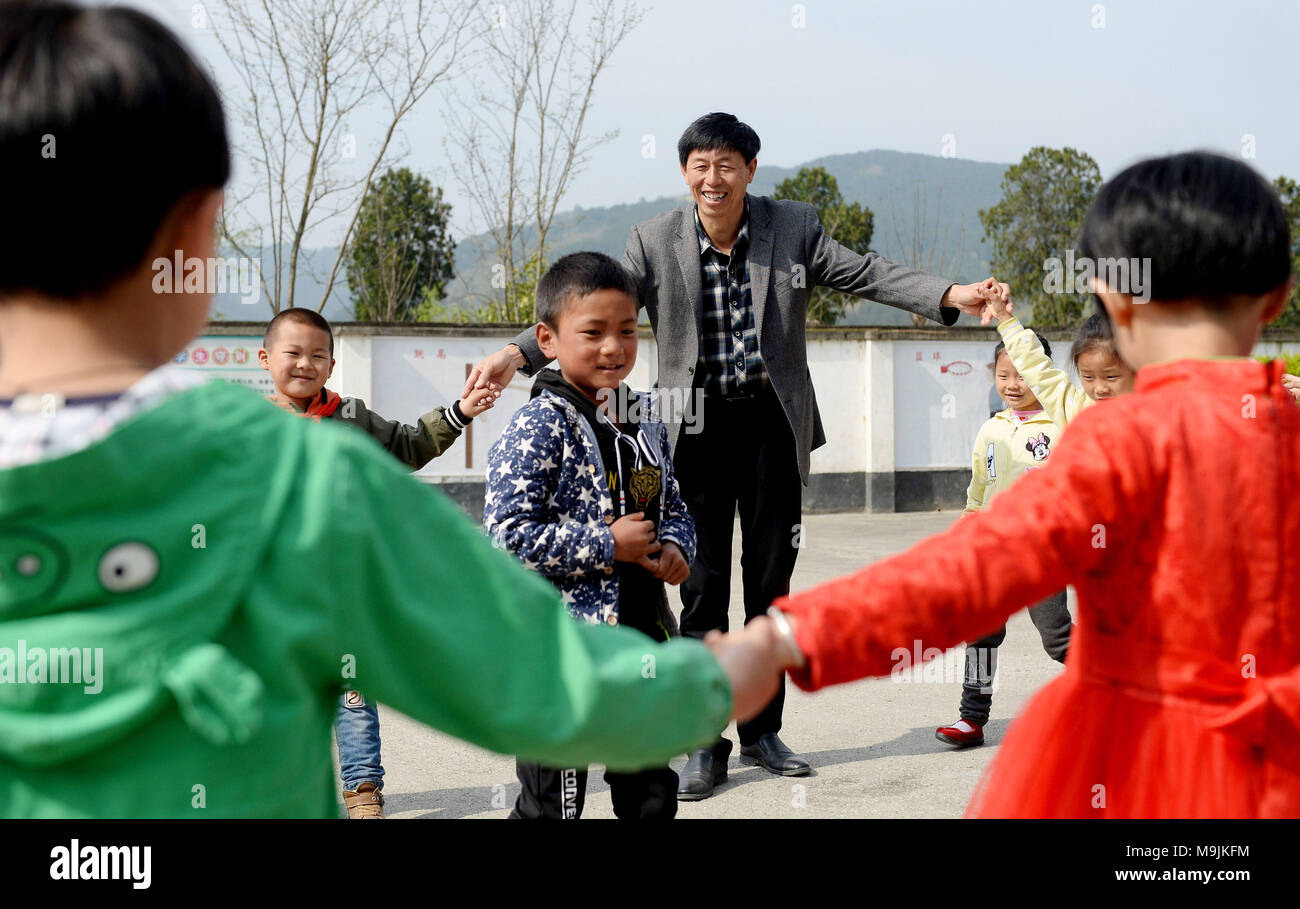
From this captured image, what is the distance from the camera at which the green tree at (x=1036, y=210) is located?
47938 mm

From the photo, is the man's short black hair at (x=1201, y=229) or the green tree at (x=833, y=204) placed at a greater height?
the green tree at (x=833, y=204)

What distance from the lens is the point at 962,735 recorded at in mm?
4328

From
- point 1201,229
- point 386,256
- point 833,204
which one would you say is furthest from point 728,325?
point 833,204

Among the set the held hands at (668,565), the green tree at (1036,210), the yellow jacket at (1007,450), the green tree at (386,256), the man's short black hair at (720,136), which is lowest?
the held hands at (668,565)

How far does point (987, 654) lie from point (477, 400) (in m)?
2.17

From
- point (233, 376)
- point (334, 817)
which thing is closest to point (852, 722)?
point (334, 817)

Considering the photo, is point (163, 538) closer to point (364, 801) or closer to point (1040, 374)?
point (364, 801)

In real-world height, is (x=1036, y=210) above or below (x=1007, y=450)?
above

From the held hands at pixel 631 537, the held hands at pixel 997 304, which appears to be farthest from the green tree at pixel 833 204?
the held hands at pixel 631 537

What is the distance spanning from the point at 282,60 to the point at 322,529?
13.4 m

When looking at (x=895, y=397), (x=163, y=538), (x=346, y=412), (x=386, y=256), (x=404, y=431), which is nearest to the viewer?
(x=163, y=538)

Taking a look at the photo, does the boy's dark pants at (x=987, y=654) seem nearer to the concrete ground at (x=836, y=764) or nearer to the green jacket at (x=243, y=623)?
the concrete ground at (x=836, y=764)

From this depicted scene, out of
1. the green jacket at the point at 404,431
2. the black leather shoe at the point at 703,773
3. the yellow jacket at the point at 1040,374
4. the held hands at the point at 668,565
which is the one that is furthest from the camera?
the yellow jacket at the point at 1040,374

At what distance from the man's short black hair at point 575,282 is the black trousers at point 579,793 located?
1.09 m
